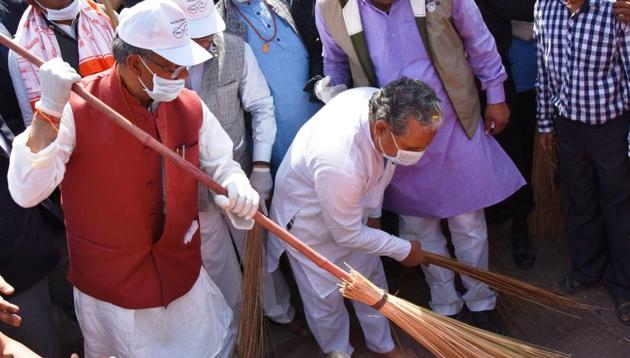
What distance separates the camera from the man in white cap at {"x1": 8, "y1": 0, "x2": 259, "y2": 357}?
2486mm

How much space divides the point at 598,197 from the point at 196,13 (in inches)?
90.2

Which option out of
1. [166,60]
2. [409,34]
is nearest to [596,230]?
[409,34]

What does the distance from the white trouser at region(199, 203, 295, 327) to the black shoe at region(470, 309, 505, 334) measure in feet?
3.43

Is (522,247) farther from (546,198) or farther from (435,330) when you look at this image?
(435,330)

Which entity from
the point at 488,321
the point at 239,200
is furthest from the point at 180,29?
the point at 488,321

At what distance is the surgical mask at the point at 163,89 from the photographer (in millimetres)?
2586

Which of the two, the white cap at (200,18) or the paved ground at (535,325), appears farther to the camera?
the paved ground at (535,325)

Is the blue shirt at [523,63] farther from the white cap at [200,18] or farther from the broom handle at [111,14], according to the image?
the broom handle at [111,14]

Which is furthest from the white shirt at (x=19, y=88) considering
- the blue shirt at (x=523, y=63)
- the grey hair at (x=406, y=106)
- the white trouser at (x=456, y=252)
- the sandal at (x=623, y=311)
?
the sandal at (x=623, y=311)

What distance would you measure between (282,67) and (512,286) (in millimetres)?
1592

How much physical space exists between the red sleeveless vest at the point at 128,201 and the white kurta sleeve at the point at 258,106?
77 centimetres

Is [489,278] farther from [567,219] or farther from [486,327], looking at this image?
[567,219]

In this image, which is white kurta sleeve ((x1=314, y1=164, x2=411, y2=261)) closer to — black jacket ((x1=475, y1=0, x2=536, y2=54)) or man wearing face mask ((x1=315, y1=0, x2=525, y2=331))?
man wearing face mask ((x1=315, y1=0, x2=525, y2=331))

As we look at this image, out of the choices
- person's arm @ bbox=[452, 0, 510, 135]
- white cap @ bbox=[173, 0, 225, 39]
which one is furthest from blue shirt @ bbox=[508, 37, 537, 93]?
white cap @ bbox=[173, 0, 225, 39]
